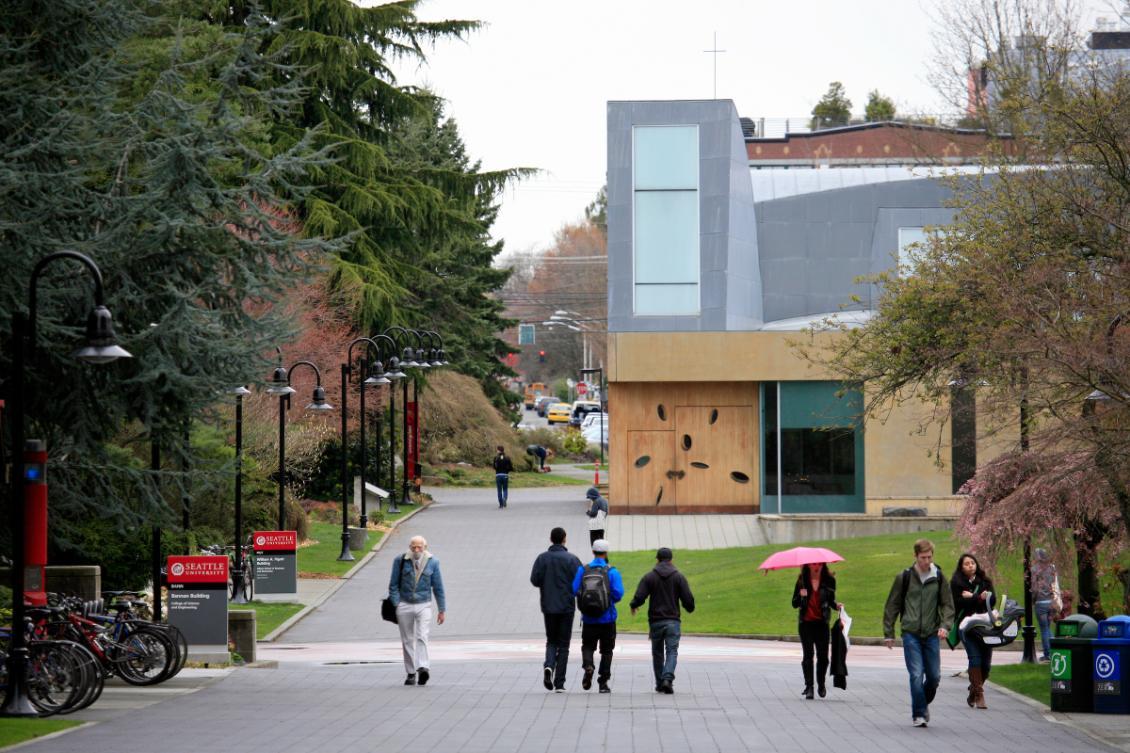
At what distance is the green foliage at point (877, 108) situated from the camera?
357 feet

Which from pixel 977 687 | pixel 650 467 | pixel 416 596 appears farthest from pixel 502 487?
pixel 977 687

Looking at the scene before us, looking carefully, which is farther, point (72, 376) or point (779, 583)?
point (779, 583)

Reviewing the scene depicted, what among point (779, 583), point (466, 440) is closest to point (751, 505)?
point (779, 583)

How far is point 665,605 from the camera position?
17297 millimetres

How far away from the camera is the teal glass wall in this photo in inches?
1893

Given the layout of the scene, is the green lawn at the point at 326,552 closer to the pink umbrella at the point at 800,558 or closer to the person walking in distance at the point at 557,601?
the person walking in distance at the point at 557,601

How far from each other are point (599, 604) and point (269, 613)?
13720 millimetres

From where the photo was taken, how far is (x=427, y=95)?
50.4m

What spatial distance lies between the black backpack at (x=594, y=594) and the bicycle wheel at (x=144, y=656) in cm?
499

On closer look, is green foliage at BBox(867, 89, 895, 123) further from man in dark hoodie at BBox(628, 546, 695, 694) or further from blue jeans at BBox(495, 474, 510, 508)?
man in dark hoodie at BBox(628, 546, 695, 694)

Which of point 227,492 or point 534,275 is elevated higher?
point 534,275

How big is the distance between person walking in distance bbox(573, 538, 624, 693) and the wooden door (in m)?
30.5

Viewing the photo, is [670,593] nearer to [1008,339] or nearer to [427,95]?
[1008,339]

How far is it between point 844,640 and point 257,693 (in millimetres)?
6784
